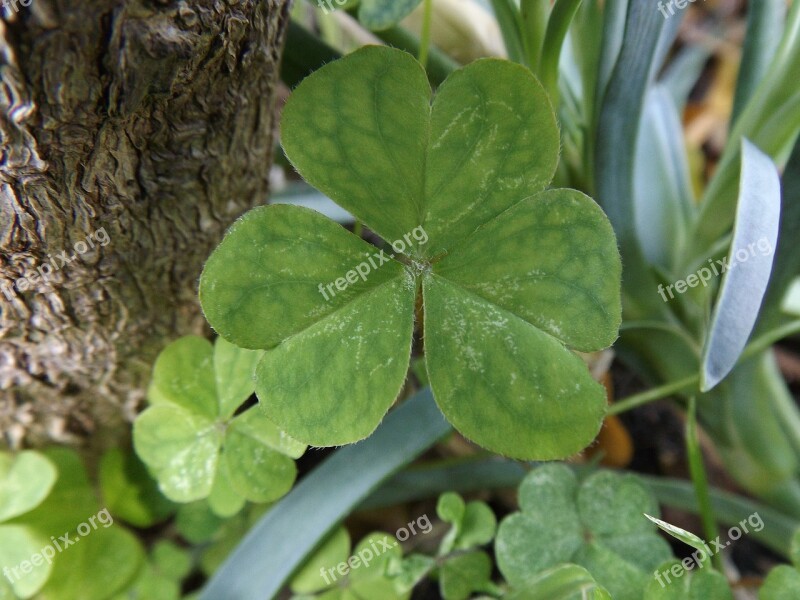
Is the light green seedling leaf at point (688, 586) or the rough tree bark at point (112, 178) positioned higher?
the rough tree bark at point (112, 178)

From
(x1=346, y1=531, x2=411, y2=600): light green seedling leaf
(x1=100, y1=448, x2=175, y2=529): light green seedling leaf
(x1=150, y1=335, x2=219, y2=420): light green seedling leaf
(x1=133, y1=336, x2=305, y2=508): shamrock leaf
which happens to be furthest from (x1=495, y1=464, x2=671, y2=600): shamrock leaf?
(x1=100, y1=448, x2=175, y2=529): light green seedling leaf

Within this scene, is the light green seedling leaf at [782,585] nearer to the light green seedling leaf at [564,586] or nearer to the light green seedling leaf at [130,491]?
the light green seedling leaf at [564,586]

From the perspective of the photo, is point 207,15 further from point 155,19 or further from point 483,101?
point 483,101

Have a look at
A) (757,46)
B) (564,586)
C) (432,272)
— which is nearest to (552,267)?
(432,272)

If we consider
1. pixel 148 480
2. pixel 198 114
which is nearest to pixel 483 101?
pixel 198 114

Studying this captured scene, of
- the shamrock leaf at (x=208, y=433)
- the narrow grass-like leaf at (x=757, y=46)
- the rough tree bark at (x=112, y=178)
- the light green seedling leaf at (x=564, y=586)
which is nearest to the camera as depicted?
the rough tree bark at (x=112, y=178)

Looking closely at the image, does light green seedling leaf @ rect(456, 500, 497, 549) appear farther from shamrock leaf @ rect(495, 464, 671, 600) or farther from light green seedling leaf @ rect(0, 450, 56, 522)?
light green seedling leaf @ rect(0, 450, 56, 522)

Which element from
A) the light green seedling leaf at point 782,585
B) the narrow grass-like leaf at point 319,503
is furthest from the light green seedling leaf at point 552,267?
the light green seedling leaf at point 782,585
